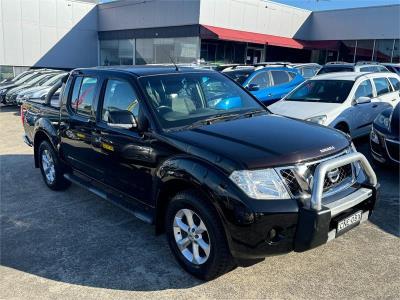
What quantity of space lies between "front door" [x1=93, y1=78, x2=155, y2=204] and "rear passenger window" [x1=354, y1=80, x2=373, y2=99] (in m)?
5.31

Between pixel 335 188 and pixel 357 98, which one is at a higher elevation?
→ pixel 357 98

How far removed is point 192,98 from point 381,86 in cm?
615

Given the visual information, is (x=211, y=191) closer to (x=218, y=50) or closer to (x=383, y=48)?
(x=218, y=50)

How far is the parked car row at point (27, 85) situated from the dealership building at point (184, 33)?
9.59 m

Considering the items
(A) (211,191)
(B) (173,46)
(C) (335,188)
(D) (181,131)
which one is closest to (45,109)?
(D) (181,131)

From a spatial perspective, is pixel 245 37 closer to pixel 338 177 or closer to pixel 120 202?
pixel 120 202

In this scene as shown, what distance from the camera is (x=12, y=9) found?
26.1m

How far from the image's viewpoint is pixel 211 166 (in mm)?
3129

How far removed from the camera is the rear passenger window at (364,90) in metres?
7.91

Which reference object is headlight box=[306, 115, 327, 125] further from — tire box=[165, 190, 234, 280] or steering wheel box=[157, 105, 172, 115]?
tire box=[165, 190, 234, 280]

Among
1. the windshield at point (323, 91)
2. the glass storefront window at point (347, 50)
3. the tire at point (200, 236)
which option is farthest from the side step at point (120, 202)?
the glass storefront window at point (347, 50)

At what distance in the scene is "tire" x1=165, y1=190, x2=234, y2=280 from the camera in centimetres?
311

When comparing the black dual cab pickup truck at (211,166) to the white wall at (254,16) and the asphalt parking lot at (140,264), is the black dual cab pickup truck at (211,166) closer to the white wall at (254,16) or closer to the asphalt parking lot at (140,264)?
the asphalt parking lot at (140,264)

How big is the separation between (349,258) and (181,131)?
1994 mm
